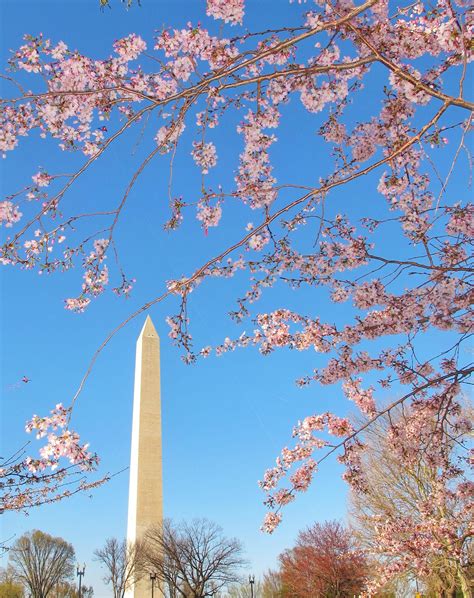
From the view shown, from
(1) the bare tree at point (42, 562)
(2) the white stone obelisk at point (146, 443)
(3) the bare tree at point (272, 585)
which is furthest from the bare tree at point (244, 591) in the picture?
(2) the white stone obelisk at point (146, 443)

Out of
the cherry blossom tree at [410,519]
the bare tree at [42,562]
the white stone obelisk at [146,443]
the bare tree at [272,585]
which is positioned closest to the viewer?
the cherry blossom tree at [410,519]

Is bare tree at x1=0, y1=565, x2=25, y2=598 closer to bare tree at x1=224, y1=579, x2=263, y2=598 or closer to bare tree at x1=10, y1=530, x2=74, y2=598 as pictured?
bare tree at x1=10, y1=530, x2=74, y2=598

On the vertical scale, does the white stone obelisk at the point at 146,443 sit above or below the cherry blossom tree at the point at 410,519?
above

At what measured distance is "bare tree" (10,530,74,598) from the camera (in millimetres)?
36656

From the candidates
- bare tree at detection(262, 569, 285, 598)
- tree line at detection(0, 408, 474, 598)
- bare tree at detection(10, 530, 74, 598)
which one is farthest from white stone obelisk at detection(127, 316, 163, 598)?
bare tree at detection(262, 569, 285, 598)

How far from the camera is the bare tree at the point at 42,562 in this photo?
120ft

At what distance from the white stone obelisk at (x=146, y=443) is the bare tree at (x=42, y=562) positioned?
16.6 metres

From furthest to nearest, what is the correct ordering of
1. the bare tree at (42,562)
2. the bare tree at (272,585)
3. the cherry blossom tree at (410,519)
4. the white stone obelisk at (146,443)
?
the bare tree at (272,585) → the bare tree at (42,562) → the white stone obelisk at (146,443) → the cherry blossom tree at (410,519)

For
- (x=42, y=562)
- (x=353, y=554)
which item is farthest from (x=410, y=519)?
(x=42, y=562)

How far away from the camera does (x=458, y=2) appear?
15.0 ft

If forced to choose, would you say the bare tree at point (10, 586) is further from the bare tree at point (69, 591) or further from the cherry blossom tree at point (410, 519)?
the cherry blossom tree at point (410, 519)

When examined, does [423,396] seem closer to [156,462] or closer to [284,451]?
[284,451]

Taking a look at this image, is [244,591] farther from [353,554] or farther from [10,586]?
[353,554]

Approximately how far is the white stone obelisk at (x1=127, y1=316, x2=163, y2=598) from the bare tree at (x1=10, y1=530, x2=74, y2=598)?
16600 millimetres
